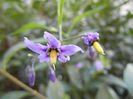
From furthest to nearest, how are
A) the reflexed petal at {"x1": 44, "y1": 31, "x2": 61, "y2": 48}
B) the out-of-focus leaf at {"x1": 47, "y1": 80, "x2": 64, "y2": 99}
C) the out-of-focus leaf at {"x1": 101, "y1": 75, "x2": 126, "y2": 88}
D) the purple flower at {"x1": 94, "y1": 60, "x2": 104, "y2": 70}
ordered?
the purple flower at {"x1": 94, "y1": 60, "x2": 104, "y2": 70}
the out-of-focus leaf at {"x1": 101, "y1": 75, "x2": 126, "y2": 88}
the out-of-focus leaf at {"x1": 47, "y1": 80, "x2": 64, "y2": 99}
the reflexed petal at {"x1": 44, "y1": 31, "x2": 61, "y2": 48}

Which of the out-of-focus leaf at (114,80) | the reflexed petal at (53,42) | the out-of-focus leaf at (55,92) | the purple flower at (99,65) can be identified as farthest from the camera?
the purple flower at (99,65)

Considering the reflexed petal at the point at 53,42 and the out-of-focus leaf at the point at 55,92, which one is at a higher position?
the reflexed petal at the point at 53,42

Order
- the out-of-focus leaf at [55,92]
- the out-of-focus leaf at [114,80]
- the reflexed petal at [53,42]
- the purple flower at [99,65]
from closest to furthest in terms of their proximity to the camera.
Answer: the reflexed petal at [53,42] → the out-of-focus leaf at [55,92] → the out-of-focus leaf at [114,80] → the purple flower at [99,65]

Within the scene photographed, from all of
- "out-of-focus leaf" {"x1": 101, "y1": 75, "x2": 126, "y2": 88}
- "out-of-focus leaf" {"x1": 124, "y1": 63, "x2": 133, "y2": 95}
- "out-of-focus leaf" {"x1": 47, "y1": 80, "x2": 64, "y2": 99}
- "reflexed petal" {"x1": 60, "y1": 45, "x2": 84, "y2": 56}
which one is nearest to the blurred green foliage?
"out-of-focus leaf" {"x1": 101, "y1": 75, "x2": 126, "y2": 88}

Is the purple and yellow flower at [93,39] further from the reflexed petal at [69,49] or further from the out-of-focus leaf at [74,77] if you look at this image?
the out-of-focus leaf at [74,77]

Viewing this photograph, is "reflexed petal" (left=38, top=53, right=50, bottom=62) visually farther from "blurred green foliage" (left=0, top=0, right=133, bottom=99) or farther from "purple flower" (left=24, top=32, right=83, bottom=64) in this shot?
"blurred green foliage" (left=0, top=0, right=133, bottom=99)

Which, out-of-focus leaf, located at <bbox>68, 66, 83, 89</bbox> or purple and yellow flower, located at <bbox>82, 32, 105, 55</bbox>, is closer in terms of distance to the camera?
purple and yellow flower, located at <bbox>82, 32, 105, 55</bbox>

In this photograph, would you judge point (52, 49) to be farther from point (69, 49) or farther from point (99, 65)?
point (99, 65)

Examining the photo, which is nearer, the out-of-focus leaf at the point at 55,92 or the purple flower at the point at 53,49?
the purple flower at the point at 53,49

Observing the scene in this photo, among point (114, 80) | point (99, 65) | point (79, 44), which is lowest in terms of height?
point (114, 80)

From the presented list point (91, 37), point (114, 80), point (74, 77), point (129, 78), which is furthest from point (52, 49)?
point (114, 80)

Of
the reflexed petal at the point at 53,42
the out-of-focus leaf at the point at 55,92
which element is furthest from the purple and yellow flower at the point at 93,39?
the out-of-focus leaf at the point at 55,92
